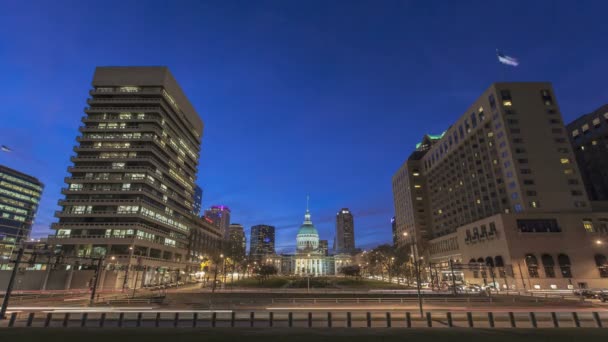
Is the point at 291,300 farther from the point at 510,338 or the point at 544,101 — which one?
the point at 544,101

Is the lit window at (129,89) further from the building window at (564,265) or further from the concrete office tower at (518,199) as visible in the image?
the building window at (564,265)

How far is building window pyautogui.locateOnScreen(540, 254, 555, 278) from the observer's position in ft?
266

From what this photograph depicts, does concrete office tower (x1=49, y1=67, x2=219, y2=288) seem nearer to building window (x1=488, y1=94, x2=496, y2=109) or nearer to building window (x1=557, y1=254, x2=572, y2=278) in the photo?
building window (x1=557, y1=254, x2=572, y2=278)

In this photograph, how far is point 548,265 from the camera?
268 ft

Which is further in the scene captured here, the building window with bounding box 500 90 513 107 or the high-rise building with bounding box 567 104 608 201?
the high-rise building with bounding box 567 104 608 201

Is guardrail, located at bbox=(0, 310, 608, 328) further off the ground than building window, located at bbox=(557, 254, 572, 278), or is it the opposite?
building window, located at bbox=(557, 254, 572, 278)

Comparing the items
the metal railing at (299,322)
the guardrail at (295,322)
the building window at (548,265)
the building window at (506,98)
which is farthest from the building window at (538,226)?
the guardrail at (295,322)

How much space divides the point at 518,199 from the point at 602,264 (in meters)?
24.0

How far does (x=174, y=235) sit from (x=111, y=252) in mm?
30250

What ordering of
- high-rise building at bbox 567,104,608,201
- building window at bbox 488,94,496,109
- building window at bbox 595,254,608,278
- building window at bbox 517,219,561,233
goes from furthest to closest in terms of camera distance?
high-rise building at bbox 567,104,608,201 < building window at bbox 488,94,496,109 < building window at bbox 517,219,561,233 < building window at bbox 595,254,608,278

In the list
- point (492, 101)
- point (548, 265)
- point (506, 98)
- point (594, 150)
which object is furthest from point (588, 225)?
point (594, 150)

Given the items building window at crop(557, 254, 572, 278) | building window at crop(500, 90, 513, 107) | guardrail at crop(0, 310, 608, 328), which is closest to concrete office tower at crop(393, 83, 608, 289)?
building window at crop(500, 90, 513, 107)

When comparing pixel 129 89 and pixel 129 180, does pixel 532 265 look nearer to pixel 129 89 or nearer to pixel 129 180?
pixel 129 180

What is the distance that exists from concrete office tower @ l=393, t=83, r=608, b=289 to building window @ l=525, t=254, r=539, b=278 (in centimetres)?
23
